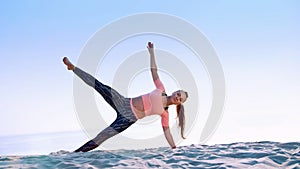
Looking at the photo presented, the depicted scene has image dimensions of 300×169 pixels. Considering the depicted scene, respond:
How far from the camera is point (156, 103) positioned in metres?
9.95

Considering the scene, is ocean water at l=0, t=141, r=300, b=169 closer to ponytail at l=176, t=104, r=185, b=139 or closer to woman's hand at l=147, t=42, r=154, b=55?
ponytail at l=176, t=104, r=185, b=139

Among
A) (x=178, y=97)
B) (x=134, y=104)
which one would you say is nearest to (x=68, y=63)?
(x=134, y=104)

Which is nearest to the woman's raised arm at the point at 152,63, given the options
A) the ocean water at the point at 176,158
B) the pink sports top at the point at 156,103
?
the pink sports top at the point at 156,103

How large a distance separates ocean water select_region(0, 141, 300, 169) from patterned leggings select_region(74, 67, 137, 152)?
74cm

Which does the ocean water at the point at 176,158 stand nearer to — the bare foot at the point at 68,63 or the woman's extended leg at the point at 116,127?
the woman's extended leg at the point at 116,127

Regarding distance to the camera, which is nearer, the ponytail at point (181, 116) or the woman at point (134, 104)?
the woman at point (134, 104)

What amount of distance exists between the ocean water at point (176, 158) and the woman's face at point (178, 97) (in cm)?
123

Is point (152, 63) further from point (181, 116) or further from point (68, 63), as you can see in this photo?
point (68, 63)

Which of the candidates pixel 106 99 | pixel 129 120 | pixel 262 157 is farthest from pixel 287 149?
pixel 106 99

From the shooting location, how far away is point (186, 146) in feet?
33.5

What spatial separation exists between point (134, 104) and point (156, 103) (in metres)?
0.60

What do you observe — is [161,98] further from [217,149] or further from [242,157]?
[242,157]

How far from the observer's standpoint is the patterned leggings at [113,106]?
984 centimetres

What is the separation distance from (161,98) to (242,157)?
8.48 feet
